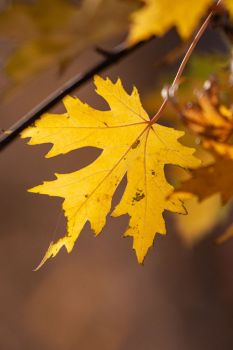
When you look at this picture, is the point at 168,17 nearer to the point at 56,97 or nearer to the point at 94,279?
the point at 56,97

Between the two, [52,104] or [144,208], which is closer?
[52,104]

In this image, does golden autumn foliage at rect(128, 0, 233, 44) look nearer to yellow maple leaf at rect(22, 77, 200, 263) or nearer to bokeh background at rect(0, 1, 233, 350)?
yellow maple leaf at rect(22, 77, 200, 263)

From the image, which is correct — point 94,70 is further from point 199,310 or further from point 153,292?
point 153,292

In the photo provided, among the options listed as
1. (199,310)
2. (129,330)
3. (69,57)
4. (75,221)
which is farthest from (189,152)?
(129,330)

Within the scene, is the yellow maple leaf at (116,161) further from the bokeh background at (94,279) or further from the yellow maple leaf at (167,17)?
the bokeh background at (94,279)

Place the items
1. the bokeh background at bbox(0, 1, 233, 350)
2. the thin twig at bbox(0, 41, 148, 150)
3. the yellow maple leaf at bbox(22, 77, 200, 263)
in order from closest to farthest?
the thin twig at bbox(0, 41, 148, 150) → the yellow maple leaf at bbox(22, 77, 200, 263) → the bokeh background at bbox(0, 1, 233, 350)

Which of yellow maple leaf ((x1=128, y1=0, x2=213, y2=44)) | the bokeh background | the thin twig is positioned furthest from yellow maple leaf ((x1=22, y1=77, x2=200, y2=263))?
the bokeh background
